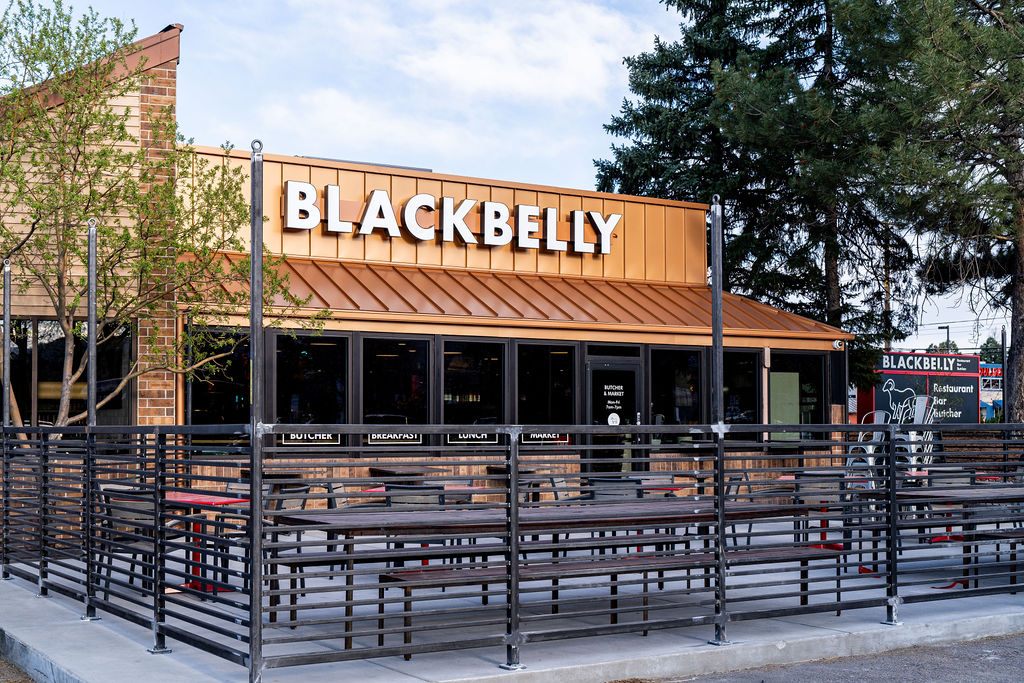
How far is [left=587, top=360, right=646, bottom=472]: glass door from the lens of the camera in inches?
675

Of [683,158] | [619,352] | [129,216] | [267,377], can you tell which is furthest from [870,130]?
[129,216]

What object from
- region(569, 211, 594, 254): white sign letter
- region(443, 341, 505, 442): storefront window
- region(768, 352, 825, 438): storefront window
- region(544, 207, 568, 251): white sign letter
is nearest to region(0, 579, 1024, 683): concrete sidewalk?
region(443, 341, 505, 442): storefront window

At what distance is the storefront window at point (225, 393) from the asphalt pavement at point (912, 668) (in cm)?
962

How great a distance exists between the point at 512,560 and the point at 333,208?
1089 cm

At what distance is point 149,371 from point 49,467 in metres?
4.34

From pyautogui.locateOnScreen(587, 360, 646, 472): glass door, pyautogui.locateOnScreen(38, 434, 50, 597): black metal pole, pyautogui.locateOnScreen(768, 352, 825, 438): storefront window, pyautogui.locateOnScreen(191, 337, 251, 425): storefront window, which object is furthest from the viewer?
pyautogui.locateOnScreen(768, 352, 825, 438): storefront window

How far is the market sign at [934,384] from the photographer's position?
31172mm

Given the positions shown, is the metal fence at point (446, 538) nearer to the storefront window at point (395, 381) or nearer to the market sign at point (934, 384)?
the storefront window at point (395, 381)

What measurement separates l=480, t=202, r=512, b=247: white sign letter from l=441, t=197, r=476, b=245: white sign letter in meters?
0.23

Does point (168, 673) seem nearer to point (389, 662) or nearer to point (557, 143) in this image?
point (389, 662)

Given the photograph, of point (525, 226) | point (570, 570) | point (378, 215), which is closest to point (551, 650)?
point (570, 570)

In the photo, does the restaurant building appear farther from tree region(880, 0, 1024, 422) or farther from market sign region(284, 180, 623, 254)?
tree region(880, 0, 1024, 422)

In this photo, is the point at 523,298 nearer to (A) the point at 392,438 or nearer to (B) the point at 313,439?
(A) the point at 392,438

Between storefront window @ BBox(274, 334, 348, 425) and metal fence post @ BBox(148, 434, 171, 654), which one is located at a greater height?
storefront window @ BBox(274, 334, 348, 425)
